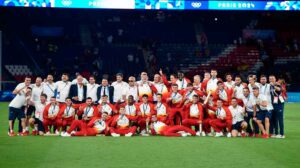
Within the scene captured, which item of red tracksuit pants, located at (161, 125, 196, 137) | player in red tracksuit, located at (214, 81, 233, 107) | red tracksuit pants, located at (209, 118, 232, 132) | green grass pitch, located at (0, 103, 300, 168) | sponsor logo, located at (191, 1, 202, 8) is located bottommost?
green grass pitch, located at (0, 103, 300, 168)

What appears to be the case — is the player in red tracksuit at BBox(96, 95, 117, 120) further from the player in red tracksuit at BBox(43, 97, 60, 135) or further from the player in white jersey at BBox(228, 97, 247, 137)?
the player in white jersey at BBox(228, 97, 247, 137)

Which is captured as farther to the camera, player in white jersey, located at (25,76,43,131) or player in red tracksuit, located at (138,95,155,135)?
player in white jersey, located at (25,76,43,131)

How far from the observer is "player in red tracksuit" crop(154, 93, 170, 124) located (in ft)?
55.3

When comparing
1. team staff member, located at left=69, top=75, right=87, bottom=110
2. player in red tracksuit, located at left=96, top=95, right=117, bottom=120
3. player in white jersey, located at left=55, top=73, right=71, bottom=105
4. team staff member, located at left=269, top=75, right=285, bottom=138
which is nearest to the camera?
team staff member, located at left=269, top=75, right=285, bottom=138

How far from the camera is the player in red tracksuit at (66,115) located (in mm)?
16578

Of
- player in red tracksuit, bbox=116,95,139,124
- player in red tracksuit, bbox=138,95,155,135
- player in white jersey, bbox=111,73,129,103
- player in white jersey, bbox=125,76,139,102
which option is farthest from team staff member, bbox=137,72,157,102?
player in red tracksuit, bbox=116,95,139,124

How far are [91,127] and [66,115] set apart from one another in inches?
33.9

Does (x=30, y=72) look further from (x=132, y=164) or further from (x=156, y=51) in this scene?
(x=132, y=164)

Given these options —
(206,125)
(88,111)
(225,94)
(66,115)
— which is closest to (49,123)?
(66,115)

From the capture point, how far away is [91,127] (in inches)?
642

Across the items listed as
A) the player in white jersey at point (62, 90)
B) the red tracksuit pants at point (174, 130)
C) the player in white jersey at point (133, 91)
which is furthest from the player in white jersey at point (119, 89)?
the red tracksuit pants at point (174, 130)

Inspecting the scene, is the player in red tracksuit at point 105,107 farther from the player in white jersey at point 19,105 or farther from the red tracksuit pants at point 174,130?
the player in white jersey at point 19,105

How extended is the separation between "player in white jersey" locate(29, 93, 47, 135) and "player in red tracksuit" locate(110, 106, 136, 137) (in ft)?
6.67

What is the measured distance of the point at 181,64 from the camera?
36.3 meters
